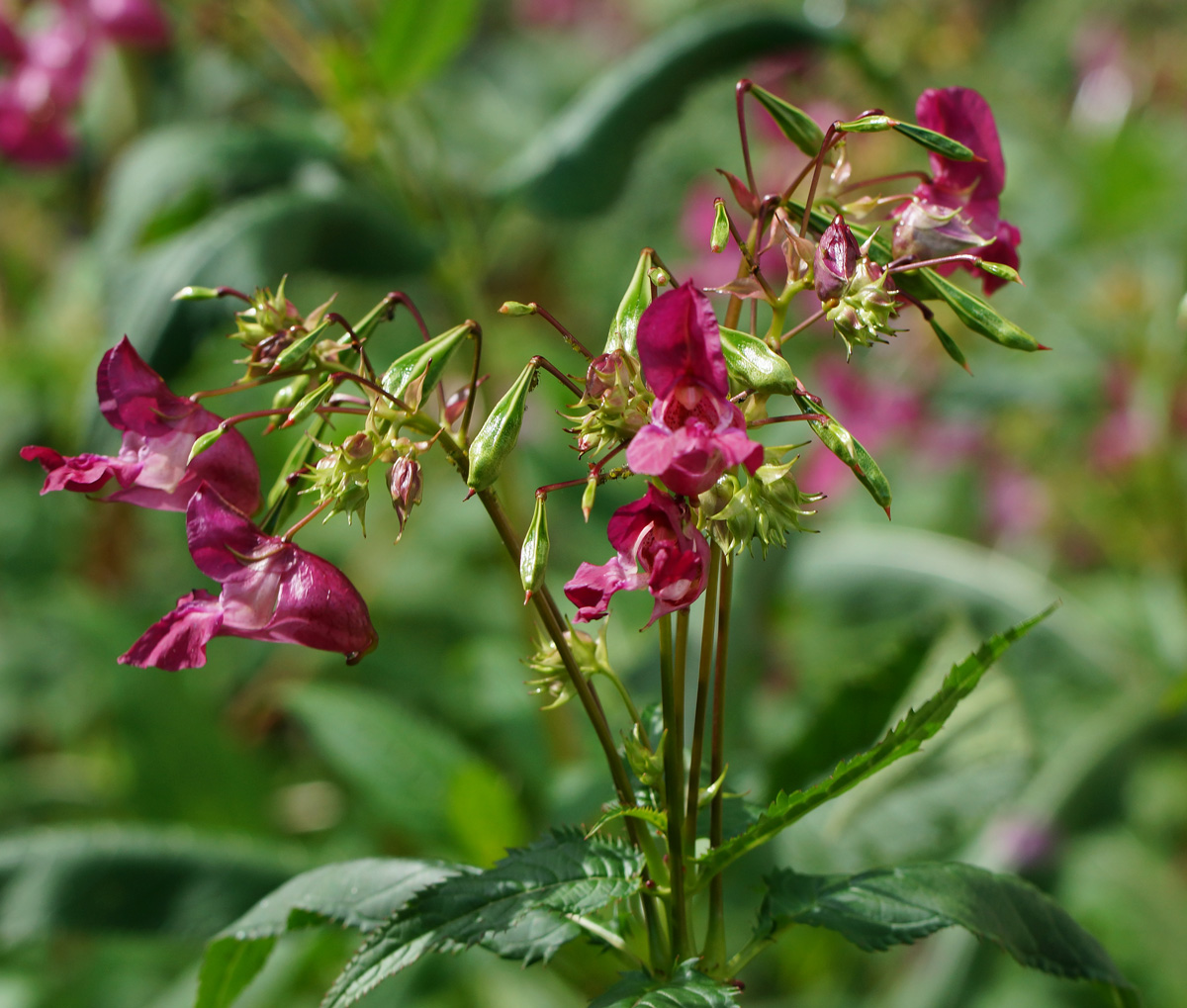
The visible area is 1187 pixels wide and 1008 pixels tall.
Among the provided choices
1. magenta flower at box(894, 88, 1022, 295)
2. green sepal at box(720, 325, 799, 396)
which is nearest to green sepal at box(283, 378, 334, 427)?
green sepal at box(720, 325, 799, 396)

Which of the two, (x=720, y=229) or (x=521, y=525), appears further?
(x=521, y=525)

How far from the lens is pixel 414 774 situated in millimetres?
765

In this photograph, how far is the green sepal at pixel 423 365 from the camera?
36 cm

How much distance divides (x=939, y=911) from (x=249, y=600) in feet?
0.87

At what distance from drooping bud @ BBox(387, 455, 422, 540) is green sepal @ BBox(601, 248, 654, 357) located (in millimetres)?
74

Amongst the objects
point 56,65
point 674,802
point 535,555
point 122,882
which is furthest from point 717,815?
point 56,65

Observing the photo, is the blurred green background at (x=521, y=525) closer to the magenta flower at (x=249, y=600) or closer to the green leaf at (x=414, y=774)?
the green leaf at (x=414, y=774)

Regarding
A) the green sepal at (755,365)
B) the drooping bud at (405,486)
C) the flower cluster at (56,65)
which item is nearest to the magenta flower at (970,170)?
the green sepal at (755,365)

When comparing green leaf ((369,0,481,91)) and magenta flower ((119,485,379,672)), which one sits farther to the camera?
green leaf ((369,0,481,91))

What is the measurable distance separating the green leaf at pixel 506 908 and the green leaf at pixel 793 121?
0.28 m

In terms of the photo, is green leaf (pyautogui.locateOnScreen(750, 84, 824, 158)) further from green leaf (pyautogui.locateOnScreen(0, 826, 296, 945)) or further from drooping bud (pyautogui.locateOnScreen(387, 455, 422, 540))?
green leaf (pyautogui.locateOnScreen(0, 826, 296, 945))

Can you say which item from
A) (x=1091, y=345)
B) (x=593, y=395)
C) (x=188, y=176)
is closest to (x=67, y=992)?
(x=188, y=176)

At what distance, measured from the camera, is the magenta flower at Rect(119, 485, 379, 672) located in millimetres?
357

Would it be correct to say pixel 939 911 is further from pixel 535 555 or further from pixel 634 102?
pixel 634 102
